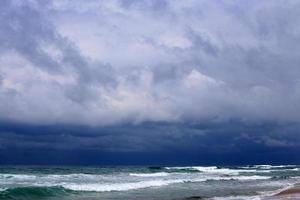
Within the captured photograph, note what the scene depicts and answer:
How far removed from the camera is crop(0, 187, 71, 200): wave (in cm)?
2744

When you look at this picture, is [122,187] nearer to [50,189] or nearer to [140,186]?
[140,186]

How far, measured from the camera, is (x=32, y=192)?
29125 mm

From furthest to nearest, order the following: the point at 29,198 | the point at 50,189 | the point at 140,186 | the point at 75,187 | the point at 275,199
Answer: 1. the point at 140,186
2. the point at 75,187
3. the point at 50,189
4. the point at 29,198
5. the point at 275,199

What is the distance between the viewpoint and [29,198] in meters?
26.9

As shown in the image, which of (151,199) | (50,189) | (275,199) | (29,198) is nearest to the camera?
(275,199)

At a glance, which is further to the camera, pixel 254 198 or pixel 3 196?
pixel 3 196

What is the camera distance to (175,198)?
25.1 meters

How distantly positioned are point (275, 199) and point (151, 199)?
19.0ft

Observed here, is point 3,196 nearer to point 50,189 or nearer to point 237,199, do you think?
point 50,189

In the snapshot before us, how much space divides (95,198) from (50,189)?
5513 millimetres

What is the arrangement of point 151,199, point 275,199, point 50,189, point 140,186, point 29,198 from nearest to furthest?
point 275,199 → point 151,199 → point 29,198 → point 50,189 → point 140,186

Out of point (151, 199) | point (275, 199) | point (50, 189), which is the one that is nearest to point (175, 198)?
point (151, 199)

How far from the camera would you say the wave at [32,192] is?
27444mm

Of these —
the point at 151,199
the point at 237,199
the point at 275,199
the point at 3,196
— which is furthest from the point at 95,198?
the point at 275,199
